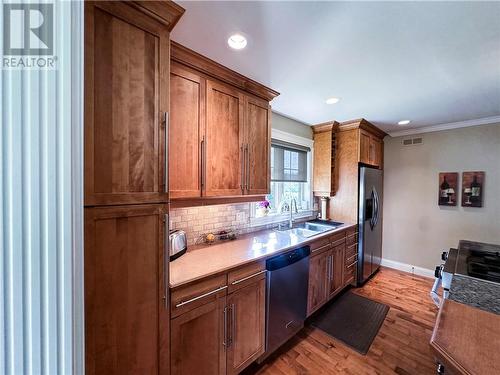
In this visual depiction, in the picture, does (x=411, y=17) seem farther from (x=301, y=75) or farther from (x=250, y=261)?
(x=250, y=261)

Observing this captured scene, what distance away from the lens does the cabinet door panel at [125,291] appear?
0.89 m

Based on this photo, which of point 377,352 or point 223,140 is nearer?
point 223,140

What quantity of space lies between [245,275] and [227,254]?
23 centimetres

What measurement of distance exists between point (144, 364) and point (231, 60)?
6.57 ft

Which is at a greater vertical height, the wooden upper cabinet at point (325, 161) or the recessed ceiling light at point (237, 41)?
the recessed ceiling light at point (237, 41)

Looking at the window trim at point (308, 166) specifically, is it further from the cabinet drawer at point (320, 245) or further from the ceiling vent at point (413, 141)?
the ceiling vent at point (413, 141)

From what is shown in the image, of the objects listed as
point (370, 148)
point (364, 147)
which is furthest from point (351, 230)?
point (370, 148)

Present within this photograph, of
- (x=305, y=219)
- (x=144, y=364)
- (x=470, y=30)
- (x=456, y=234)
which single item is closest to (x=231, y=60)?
(x=470, y=30)

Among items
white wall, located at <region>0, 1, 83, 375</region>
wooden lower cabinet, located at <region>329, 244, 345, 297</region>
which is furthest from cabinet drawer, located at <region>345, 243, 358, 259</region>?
white wall, located at <region>0, 1, 83, 375</region>

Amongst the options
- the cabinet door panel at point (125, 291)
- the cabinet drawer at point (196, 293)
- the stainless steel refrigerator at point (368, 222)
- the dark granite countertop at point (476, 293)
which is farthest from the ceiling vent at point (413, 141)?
the cabinet door panel at point (125, 291)

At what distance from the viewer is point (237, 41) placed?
4.45 feet

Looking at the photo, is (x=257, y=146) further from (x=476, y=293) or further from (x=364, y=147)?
(x=364, y=147)

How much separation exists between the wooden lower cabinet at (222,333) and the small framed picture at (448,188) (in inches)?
134

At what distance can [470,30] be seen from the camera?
4.11 feet
